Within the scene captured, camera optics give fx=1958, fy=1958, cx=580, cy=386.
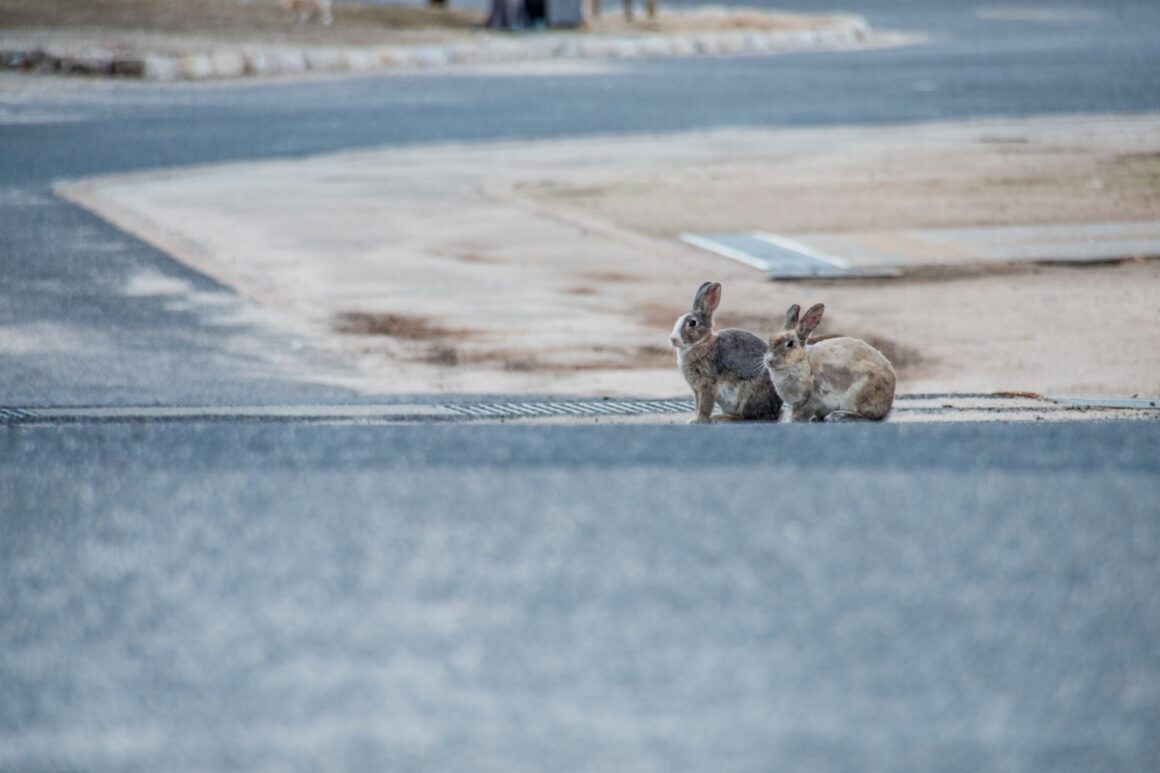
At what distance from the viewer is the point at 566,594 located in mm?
4430

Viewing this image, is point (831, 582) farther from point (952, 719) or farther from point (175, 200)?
point (175, 200)

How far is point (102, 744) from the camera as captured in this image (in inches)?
141

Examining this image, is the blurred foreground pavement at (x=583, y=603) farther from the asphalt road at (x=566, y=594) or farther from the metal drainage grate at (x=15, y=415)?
the metal drainage grate at (x=15, y=415)

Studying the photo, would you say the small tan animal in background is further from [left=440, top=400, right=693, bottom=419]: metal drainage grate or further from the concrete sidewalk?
[left=440, top=400, right=693, bottom=419]: metal drainage grate

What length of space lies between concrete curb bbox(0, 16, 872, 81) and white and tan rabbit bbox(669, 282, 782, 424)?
1780 centimetres

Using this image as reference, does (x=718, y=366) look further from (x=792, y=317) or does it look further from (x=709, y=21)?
(x=709, y=21)

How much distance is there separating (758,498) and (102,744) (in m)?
2.17

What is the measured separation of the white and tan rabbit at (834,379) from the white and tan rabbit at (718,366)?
6.3 inches

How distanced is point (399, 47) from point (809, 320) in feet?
72.4

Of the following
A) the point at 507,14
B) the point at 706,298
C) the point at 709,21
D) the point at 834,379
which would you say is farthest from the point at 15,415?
the point at 709,21

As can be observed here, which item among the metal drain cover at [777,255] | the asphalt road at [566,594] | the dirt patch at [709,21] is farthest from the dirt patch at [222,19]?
the asphalt road at [566,594]

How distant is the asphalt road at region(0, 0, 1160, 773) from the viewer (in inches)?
142

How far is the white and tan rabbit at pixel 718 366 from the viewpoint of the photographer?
6.68 metres

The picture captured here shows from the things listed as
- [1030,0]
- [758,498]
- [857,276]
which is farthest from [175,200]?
[1030,0]
